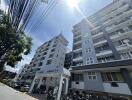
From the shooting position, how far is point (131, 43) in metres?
16.7

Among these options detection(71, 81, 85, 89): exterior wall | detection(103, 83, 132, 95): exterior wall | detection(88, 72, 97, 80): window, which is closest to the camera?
detection(103, 83, 132, 95): exterior wall

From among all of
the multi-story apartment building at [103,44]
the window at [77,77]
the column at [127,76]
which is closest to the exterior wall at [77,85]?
the multi-story apartment building at [103,44]

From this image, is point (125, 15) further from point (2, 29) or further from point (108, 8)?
point (2, 29)

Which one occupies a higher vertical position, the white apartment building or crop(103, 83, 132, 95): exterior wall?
the white apartment building

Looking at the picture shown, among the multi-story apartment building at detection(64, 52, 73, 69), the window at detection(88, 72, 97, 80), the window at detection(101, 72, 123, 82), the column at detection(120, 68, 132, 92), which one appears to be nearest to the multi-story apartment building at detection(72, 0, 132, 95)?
the window at detection(88, 72, 97, 80)

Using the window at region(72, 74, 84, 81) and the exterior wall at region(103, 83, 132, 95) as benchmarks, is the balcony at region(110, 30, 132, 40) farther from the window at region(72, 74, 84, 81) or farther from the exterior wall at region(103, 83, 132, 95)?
the window at region(72, 74, 84, 81)

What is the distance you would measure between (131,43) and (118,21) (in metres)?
6.84

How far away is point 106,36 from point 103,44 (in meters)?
1.90

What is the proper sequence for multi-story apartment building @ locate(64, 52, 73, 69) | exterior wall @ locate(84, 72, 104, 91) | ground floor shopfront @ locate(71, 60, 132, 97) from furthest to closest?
multi-story apartment building @ locate(64, 52, 73, 69), exterior wall @ locate(84, 72, 104, 91), ground floor shopfront @ locate(71, 60, 132, 97)

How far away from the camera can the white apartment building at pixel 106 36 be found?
1731cm

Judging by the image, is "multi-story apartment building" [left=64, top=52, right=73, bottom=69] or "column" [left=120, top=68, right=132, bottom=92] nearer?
"column" [left=120, top=68, right=132, bottom=92]

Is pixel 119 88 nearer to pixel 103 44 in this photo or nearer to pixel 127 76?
pixel 127 76

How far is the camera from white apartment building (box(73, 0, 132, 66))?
17.3 meters

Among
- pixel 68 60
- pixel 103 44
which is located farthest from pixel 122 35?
pixel 68 60
